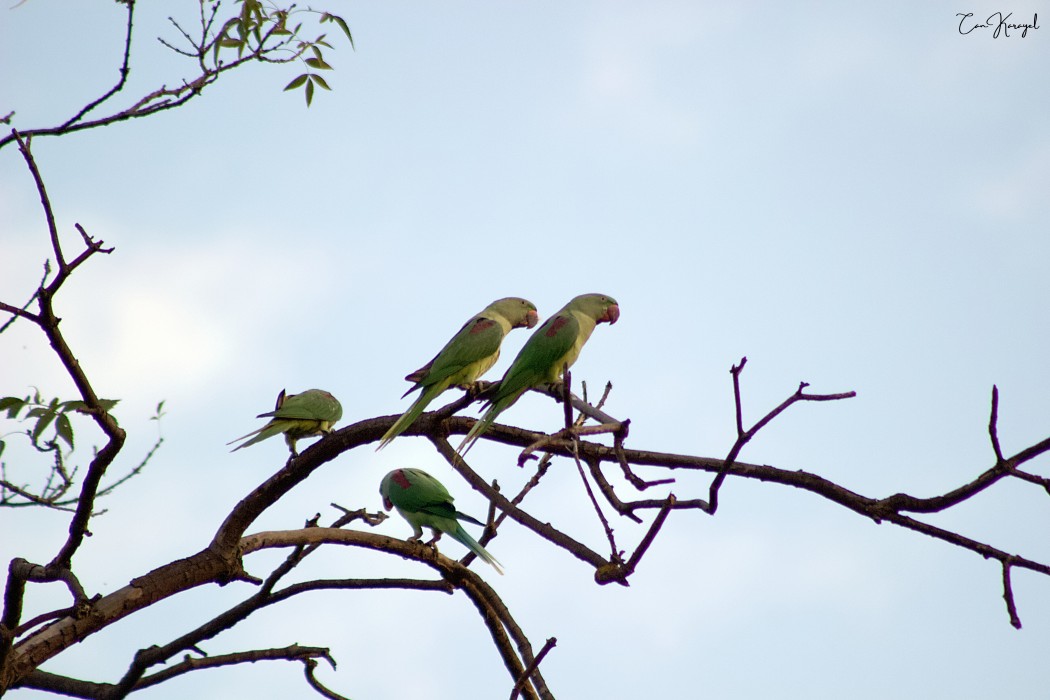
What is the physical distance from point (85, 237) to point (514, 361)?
268 centimetres

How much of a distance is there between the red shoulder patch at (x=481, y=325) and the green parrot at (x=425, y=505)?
1.14 m

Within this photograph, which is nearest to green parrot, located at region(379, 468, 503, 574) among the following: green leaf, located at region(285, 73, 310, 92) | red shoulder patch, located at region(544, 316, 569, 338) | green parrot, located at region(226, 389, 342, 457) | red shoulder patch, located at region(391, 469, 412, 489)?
red shoulder patch, located at region(391, 469, 412, 489)

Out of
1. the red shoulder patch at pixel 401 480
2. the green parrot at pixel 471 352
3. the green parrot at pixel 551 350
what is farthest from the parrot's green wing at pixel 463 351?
the red shoulder patch at pixel 401 480

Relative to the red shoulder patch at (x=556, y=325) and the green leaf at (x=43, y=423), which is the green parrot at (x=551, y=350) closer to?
the red shoulder patch at (x=556, y=325)

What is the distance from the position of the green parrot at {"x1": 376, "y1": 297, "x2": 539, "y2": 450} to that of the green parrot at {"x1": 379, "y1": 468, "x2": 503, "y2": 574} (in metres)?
0.91

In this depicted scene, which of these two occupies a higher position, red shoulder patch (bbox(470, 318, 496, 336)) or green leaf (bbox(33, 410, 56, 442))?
red shoulder patch (bbox(470, 318, 496, 336))

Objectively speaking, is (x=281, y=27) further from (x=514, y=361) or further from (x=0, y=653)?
(x=0, y=653)

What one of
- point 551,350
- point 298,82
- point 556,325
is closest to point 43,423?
point 298,82

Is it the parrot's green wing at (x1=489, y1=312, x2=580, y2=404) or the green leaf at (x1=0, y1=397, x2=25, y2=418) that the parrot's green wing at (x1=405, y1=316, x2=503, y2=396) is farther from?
the green leaf at (x1=0, y1=397, x2=25, y2=418)

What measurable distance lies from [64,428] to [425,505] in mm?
3390

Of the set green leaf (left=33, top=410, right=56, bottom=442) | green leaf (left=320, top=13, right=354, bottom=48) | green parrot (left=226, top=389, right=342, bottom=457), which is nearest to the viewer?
green leaf (left=33, top=410, right=56, bottom=442)

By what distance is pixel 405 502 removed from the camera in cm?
589

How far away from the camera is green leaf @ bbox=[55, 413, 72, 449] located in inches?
100

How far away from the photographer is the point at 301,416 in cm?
545
